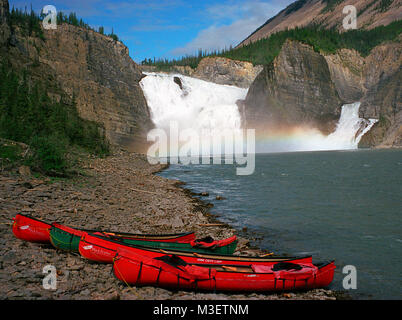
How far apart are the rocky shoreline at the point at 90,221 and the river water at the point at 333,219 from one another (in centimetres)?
127

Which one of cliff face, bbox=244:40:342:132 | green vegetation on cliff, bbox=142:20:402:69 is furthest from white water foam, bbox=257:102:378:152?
green vegetation on cliff, bbox=142:20:402:69

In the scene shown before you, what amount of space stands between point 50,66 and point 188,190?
39408mm

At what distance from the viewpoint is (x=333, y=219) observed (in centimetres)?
1269

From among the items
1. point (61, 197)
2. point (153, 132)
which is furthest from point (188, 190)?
point (153, 132)

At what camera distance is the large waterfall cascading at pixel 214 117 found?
223 feet

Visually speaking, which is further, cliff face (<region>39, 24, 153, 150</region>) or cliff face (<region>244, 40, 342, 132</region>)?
cliff face (<region>244, 40, 342, 132</region>)

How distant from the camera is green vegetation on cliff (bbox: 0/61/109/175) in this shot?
14.5 meters

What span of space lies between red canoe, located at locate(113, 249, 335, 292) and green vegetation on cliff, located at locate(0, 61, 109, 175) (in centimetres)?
1075

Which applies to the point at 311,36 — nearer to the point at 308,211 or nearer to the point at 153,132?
the point at 153,132

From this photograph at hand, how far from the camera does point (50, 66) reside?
155 ft

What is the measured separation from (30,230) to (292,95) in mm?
73593

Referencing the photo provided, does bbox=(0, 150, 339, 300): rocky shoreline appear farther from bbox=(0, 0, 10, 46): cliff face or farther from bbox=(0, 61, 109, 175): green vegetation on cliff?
bbox=(0, 0, 10, 46): cliff face

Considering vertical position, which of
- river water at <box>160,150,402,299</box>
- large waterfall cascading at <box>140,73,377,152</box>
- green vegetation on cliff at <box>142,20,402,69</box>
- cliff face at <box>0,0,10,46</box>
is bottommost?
river water at <box>160,150,402,299</box>

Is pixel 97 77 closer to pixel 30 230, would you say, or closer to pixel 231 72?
pixel 231 72
